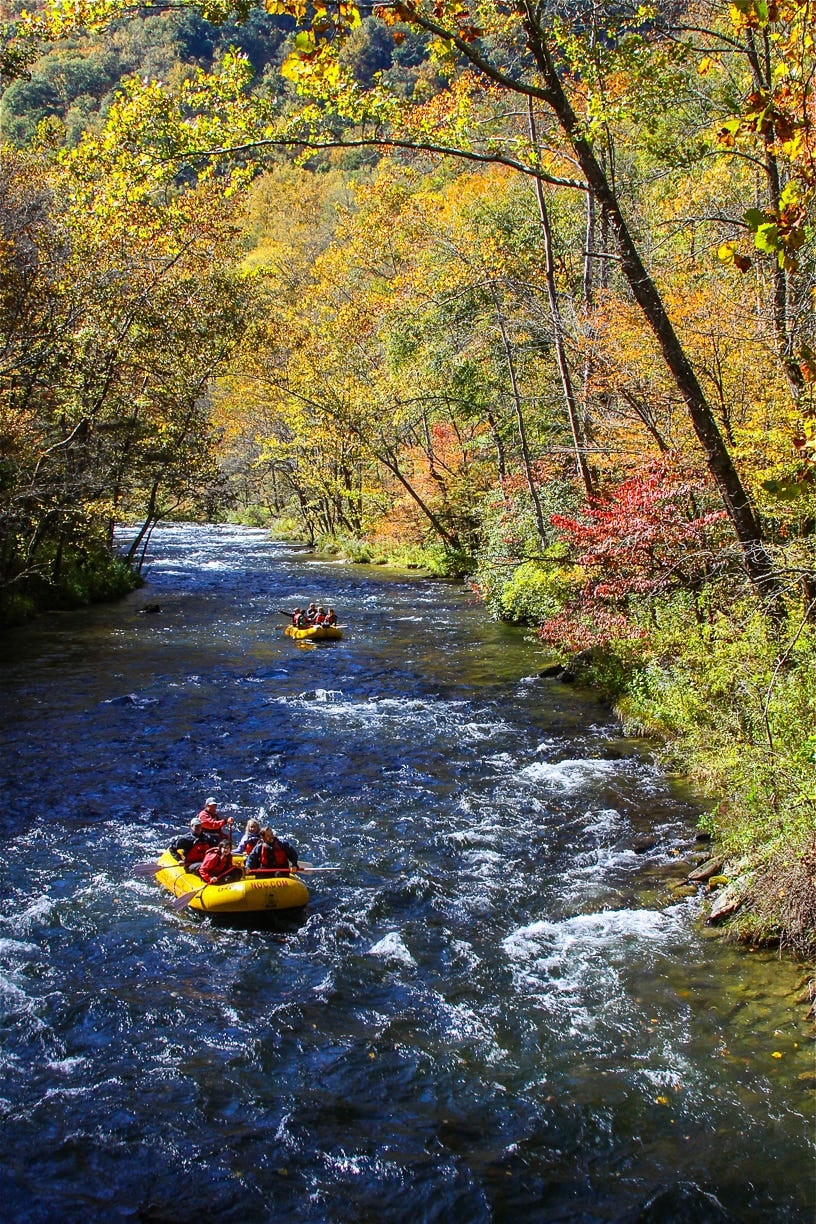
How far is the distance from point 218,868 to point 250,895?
52 centimetres

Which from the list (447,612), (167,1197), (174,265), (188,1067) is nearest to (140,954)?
(188,1067)

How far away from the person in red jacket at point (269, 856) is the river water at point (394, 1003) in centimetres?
47

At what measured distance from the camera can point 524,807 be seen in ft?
36.4

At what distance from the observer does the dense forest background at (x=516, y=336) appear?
328 inches

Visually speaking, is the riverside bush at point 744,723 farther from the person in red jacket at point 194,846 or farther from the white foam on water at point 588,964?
the person in red jacket at point 194,846

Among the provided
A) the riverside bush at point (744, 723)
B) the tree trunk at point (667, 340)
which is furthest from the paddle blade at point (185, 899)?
the tree trunk at point (667, 340)

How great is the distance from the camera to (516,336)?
807 inches

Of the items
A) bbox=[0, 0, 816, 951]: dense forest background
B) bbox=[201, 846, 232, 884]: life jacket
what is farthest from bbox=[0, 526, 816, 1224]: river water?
bbox=[0, 0, 816, 951]: dense forest background

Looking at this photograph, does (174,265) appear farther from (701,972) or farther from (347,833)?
(701,972)

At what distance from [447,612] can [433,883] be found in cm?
1562

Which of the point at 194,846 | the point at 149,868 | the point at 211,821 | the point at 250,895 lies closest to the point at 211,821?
the point at 211,821

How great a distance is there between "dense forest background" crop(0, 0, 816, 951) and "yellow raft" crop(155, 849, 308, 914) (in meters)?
4.12

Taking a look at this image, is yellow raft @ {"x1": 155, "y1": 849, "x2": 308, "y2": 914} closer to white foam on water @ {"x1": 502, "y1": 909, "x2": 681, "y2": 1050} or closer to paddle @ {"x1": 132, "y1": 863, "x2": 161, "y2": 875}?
paddle @ {"x1": 132, "y1": 863, "x2": 161, "y2": 875}

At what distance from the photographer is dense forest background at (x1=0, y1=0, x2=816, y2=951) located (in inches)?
328
